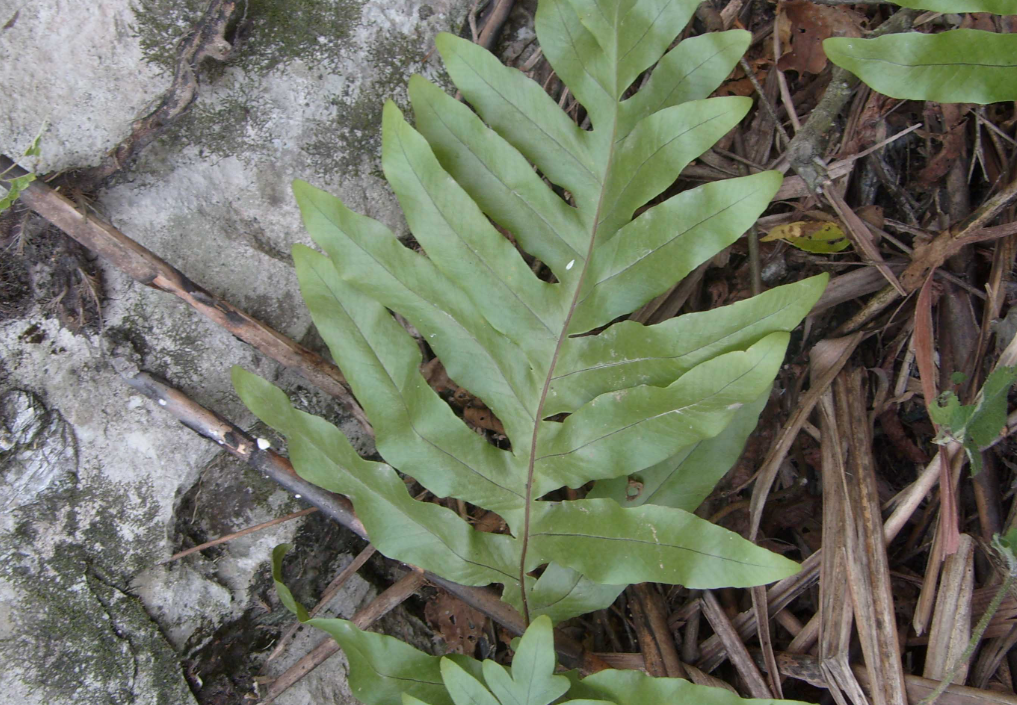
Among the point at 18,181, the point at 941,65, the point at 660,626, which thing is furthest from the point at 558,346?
the point at 18,181

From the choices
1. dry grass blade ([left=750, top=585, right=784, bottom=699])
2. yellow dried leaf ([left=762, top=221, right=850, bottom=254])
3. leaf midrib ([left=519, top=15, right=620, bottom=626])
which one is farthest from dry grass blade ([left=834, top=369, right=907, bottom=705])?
leaf midrib ([left=519, top=15, right=620, bottom=626])

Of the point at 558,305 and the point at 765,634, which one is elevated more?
the point at 558,305

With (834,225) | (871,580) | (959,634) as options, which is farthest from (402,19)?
(959,634)

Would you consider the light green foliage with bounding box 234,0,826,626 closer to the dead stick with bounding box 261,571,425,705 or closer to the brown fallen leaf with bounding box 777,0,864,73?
the dead stick with bounding box 261,571,425,705

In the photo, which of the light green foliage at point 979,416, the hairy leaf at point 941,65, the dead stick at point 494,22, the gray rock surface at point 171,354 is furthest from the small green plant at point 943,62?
the gray rock surface at point 171,354

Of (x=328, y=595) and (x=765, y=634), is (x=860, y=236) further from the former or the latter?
(x=328, y=595)

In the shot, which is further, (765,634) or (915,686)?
(765,634)

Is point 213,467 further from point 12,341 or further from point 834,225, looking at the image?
point 834,225

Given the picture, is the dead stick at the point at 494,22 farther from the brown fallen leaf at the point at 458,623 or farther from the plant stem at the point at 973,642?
the plant stem at the point at 973,642
